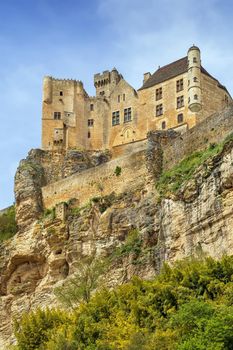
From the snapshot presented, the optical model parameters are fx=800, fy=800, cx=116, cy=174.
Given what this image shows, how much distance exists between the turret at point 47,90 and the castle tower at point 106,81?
6.50 m

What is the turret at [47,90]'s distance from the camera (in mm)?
69500

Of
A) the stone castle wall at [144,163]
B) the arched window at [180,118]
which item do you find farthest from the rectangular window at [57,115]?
the stone castle wall at [144,163]

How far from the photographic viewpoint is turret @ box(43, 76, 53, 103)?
69500 mm

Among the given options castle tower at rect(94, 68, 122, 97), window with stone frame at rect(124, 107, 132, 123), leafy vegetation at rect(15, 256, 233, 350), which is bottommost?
leafy vegetation at rect(15, 256, 233, 350)

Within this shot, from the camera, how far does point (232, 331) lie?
28.5m

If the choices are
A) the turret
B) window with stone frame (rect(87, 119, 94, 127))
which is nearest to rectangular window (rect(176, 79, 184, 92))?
window with stone frame (rect(87, 119, 94, 127))

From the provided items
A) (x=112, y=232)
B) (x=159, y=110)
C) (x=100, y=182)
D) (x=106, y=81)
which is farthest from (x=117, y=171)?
(x=106, y=81)

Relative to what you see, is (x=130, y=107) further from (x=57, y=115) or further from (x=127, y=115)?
(x=57, y=115)

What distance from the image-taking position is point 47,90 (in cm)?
6988

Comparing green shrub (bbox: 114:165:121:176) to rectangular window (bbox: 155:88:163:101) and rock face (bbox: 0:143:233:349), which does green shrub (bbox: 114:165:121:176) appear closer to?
rock face (bbox: 0:143:233:349)

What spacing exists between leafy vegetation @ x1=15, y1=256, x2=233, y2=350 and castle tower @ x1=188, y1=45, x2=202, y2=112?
25.3 meters

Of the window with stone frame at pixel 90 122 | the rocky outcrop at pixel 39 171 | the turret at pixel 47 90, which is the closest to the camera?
the rocky outcrop at pixel 39 171

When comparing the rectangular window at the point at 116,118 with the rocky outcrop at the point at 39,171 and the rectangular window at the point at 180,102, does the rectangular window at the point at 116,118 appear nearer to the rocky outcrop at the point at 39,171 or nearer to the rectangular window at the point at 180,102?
the rocky outcrop at the point at 39,171

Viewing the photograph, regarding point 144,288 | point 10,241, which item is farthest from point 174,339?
point 10,241
